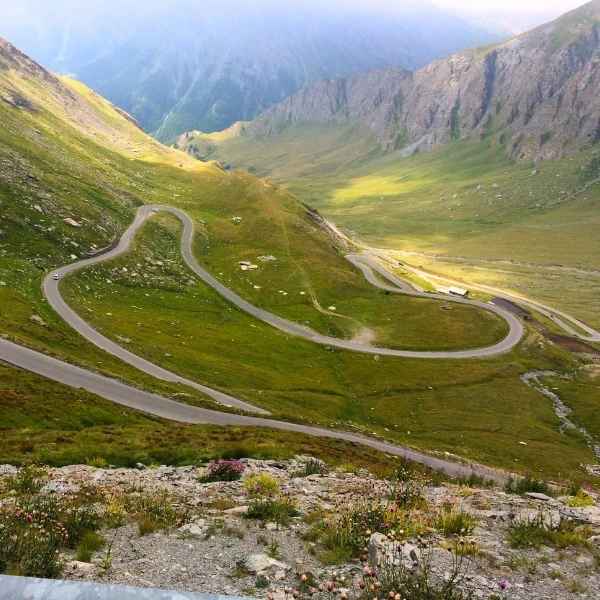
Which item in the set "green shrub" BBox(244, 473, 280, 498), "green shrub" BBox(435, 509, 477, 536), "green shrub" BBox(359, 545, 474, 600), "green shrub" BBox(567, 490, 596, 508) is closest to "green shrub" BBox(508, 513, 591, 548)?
"green shrub" BBox(435, 509, 477, 536)

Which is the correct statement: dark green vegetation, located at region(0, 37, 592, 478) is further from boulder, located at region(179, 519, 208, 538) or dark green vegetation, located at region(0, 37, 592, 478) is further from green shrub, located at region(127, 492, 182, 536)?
boulder, located at region(179, 519, 208, 538)

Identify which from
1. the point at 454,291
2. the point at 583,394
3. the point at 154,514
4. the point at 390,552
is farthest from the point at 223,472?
the point at 454,291

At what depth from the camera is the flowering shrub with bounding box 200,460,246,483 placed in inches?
893

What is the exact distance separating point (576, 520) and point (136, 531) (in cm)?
1433

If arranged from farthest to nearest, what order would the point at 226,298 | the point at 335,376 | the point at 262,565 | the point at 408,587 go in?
the point at 226,298
the point at 335,376
the point at 262,565
the point at 408,587

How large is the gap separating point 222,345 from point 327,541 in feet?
293

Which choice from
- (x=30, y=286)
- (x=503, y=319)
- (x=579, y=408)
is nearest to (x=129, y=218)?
(x=30, y=286)

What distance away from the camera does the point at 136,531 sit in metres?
14.7

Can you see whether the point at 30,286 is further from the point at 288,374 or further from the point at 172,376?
the point at 288,374

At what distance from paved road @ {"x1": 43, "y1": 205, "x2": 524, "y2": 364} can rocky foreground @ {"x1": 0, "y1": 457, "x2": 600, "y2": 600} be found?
167 feet

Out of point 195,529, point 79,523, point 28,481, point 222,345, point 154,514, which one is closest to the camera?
point 79,523

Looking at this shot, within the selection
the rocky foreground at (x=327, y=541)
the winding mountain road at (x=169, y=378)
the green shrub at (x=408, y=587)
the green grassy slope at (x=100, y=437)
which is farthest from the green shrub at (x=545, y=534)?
the winding mountain road at (x=169, y=378)

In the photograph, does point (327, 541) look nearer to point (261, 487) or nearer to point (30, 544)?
point (261, 487)

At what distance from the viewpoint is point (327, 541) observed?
1369cm
